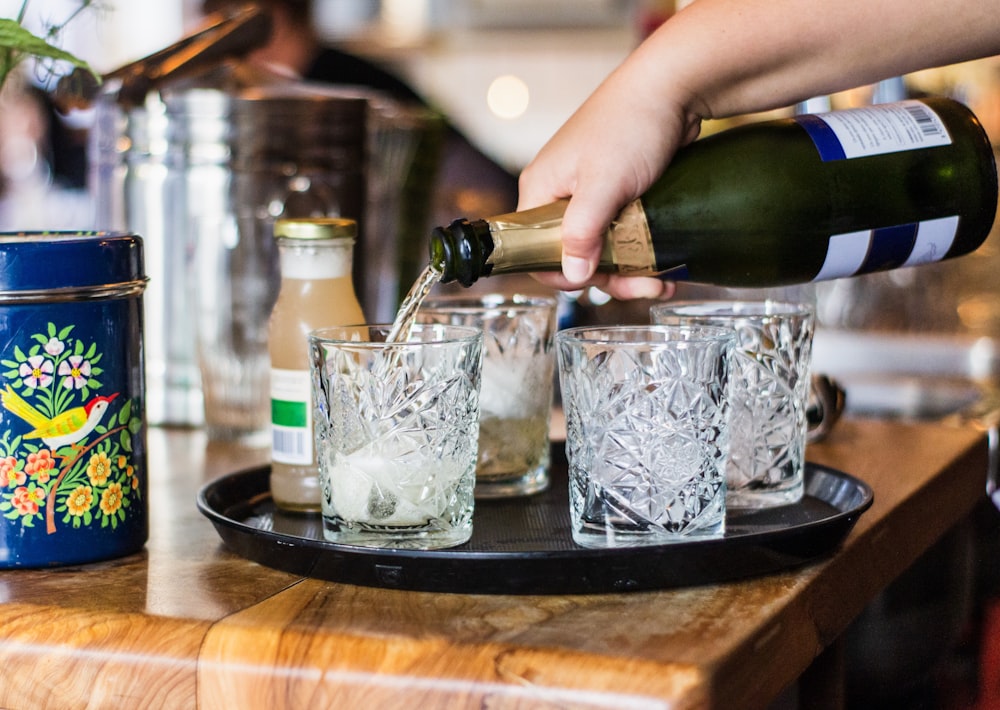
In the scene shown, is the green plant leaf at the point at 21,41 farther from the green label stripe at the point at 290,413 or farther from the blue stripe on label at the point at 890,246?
the blue stripe on label at the point at 890,246

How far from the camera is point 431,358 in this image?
27.9 inches

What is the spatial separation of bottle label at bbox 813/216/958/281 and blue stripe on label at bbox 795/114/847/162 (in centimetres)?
6

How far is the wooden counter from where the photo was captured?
564mm

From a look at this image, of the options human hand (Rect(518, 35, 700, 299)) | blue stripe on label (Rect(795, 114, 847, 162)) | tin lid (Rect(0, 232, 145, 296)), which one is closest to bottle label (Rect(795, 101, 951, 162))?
blue stripe on label (Rect(795, 114, 847, 162))

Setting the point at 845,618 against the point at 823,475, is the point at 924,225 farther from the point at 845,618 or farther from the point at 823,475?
the point at 845,618

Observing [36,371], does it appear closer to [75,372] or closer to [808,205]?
[75,372]

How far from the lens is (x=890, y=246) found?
2.99 feet

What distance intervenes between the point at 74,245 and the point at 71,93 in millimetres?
386

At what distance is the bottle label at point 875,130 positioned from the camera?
0.88 meters

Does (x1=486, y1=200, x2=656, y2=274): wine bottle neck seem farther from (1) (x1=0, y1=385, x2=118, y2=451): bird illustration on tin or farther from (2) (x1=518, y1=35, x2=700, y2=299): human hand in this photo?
(1) (x1=0, y1=385, x2=118, y2=451): bird illustration on tin

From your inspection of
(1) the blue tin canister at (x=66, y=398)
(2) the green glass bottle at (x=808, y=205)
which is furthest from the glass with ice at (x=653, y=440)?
(1) the blue tin canister at (x=66, y=398)

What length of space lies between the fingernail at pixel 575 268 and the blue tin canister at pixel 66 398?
273 millimetres

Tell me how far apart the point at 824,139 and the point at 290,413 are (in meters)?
0.42

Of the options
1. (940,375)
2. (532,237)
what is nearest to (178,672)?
(532,237)
